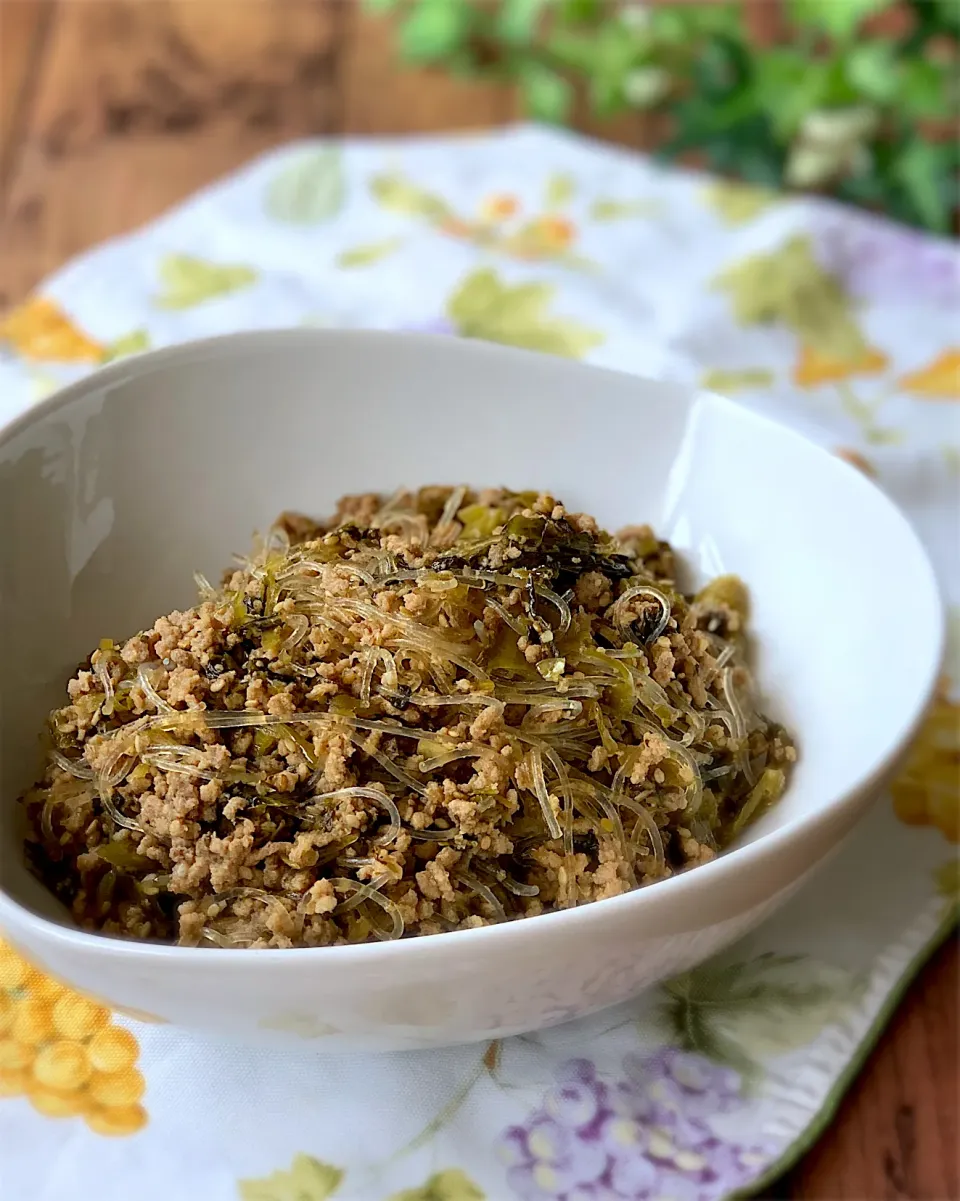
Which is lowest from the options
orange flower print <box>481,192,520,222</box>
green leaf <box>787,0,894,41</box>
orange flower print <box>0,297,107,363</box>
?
orange flower print <box>0,297,107,363</box>

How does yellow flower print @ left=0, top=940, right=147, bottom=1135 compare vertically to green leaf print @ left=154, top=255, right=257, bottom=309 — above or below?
below

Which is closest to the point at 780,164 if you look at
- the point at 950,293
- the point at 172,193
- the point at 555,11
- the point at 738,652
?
the point at 950,293

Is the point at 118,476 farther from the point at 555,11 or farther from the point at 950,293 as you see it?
the point at 555,11

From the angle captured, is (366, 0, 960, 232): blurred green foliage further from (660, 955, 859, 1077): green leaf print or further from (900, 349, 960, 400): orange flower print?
(660, 955, 859, 1077): green leaf print

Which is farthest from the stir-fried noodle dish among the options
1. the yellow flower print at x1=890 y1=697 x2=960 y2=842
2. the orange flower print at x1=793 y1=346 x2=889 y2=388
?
the orange flower print at x1=793 y1=346 x2=889 y2=388

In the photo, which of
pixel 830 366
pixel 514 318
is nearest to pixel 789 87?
pixel 830 366

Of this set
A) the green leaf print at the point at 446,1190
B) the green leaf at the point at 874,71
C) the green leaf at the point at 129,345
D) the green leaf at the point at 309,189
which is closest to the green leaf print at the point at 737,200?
the green leaf at the point at 874,71
